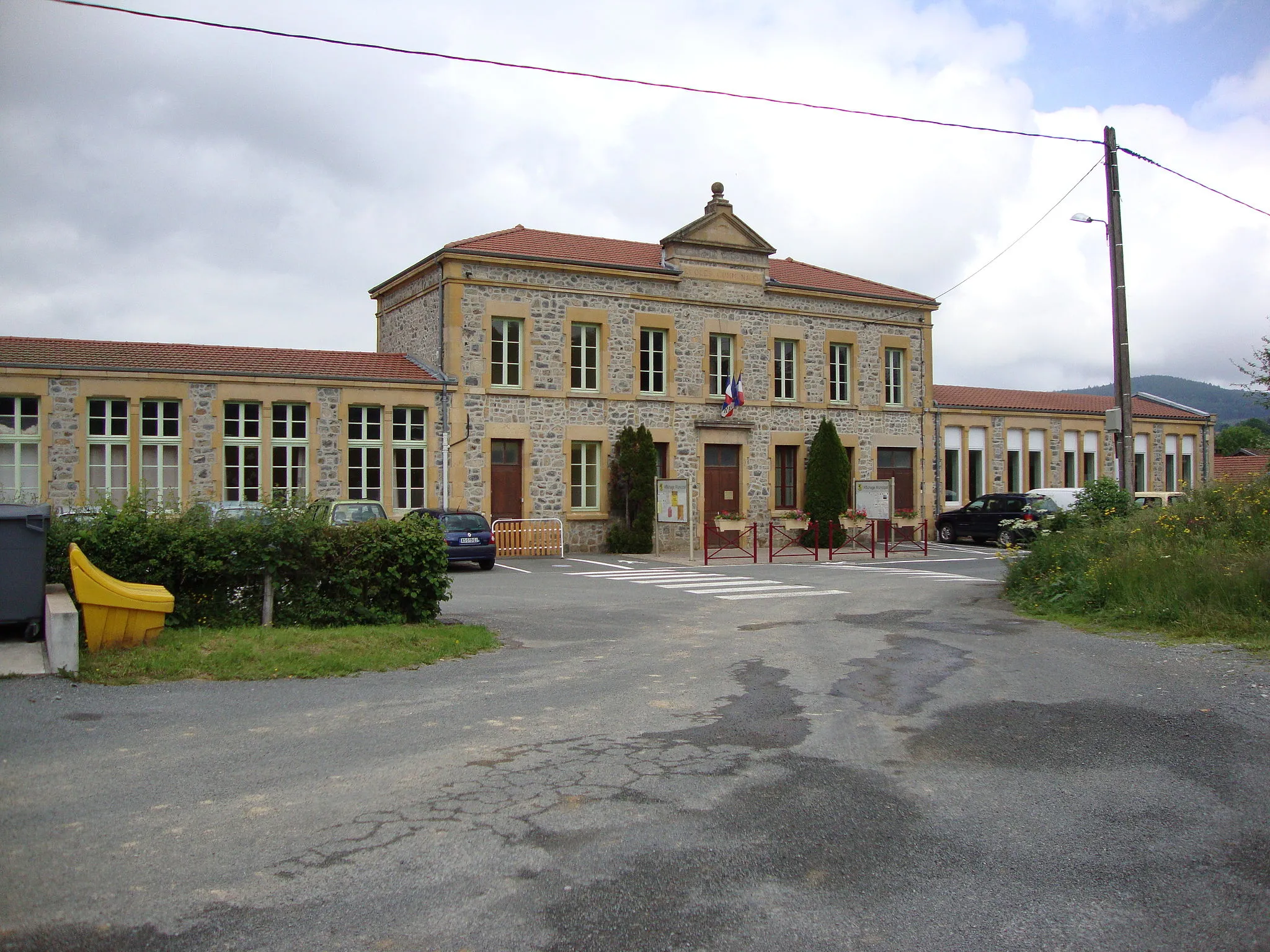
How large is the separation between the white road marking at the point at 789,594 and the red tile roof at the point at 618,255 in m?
13.4

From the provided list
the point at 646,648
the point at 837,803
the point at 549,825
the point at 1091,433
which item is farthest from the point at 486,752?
the point at 1091,433

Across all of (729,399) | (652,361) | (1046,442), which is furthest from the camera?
(1046,442)

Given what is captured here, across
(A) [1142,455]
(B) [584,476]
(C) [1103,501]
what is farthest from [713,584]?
(A) [1142,455]

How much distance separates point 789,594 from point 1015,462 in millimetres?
23604

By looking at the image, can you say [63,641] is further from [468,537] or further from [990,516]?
[990,516]

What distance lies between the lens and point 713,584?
18859 mm

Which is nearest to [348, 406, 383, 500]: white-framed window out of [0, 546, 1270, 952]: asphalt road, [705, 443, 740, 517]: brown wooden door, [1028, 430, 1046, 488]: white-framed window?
[705, 443, 740, 517]: brown wooden door

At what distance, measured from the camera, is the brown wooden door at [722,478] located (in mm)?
30016

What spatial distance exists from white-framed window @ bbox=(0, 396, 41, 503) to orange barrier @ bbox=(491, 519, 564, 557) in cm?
1037

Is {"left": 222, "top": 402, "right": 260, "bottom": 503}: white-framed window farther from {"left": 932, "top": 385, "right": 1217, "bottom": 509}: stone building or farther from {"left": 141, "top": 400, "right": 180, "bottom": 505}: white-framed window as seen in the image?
{"left": 932, "top": 385, "right": 1217, "bottom": 509}: stone building

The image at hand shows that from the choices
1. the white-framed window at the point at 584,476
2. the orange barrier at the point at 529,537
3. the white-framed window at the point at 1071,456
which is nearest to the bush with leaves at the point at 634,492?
the white-framed window at the point at 584,476

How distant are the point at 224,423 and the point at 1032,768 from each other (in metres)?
21.3

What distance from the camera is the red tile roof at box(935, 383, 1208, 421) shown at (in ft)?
120

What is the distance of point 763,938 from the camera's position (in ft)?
12.3
